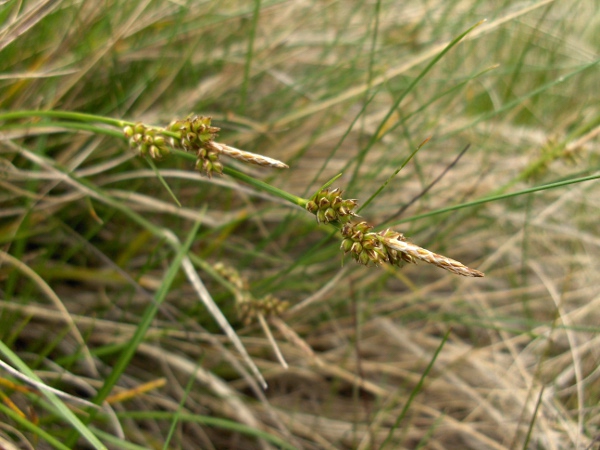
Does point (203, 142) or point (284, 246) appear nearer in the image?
point (203, 142)

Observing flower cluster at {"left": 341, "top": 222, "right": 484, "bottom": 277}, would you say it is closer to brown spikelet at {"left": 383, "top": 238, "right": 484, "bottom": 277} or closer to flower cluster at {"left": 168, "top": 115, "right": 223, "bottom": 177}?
brown spikelet at {"left": 383, "top": 238, "right": 484, "bottom": 277}

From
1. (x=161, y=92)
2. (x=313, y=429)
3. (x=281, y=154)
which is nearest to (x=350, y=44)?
(x=281, y=154)

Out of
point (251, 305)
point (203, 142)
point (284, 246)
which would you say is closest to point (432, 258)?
point (203, 142)

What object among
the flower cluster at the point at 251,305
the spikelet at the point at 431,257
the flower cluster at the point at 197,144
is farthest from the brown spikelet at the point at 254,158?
the flower cluster at the point at 251,305

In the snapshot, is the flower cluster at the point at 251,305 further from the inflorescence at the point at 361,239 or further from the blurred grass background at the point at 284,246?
the inflorescence at the point at 361,239

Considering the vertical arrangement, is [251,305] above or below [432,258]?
below

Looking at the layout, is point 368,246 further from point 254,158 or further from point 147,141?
point 147,141
